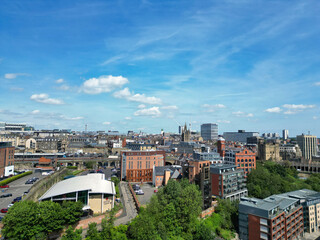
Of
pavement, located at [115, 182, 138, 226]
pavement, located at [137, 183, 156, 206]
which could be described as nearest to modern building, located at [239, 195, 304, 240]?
pavement, located at [137, 183, 156, 206]

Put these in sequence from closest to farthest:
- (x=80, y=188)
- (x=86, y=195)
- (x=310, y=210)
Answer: (x=80, y=188)
(x=86, y=195)
(x=310, y=210)

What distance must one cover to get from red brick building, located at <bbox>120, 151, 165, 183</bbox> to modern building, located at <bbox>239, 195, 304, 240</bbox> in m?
44.9

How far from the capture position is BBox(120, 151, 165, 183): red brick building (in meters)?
92.7

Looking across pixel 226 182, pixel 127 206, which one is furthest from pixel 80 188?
pixel 226 182

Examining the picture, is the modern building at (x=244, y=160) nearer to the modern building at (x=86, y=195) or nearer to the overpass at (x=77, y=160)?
the modern building at (x=86, y=195)

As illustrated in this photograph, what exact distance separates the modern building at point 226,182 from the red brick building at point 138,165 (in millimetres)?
33469

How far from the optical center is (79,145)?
174 meters

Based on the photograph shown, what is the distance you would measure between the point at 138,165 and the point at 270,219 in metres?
55.7

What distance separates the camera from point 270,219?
51.3m

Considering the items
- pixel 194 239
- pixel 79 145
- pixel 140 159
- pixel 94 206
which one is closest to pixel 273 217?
pixel 194 239

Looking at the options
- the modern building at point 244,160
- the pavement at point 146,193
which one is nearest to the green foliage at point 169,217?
the pavement at point 146,193

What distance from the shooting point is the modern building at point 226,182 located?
67.2 metres

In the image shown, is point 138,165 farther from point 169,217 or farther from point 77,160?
point 77,160

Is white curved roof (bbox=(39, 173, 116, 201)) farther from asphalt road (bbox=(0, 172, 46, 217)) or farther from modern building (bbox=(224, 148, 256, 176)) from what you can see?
modern building (bbox=(224, 148, 256, 176))
